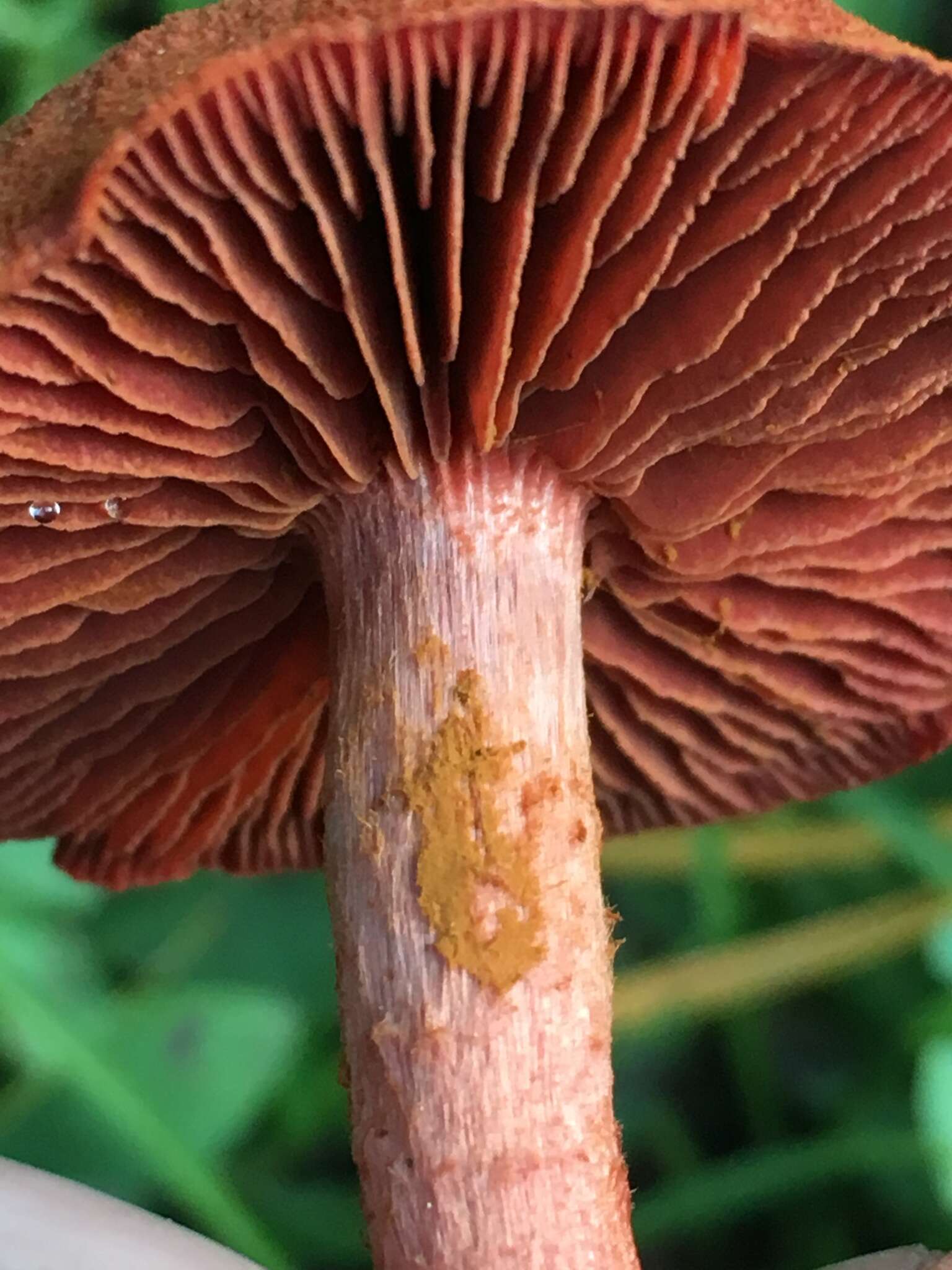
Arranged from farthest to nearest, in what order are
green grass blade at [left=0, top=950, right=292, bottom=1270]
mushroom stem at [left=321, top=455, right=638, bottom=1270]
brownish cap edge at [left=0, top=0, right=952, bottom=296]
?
green grass blade at [left=0, top=950, right=292, bottom=1270] < mushroom stem at [left=321, top=455, right=638, bottom=1270] < brownish cap edge at [left=0, top=0, right=952, bottom=296]

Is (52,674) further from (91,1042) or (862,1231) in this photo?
(862,1231)

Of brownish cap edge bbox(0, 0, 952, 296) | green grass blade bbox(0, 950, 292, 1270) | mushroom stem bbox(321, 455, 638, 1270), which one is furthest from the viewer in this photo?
green grass blade bbox(0, 950, 292, 1270)

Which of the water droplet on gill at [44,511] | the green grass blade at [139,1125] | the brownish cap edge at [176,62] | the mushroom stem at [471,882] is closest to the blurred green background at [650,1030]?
the green grass blade at [139,1125]

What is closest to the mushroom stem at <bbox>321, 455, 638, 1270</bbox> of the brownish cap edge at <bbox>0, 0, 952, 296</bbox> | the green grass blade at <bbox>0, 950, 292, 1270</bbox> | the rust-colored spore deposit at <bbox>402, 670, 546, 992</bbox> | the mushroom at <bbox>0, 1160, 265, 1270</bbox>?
the rust-colored spore deposit at <bbox>402, 670, 546, 992</bbox>

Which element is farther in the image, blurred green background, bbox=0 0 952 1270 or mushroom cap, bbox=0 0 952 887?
blurred green background, bbox=0 0 952 1270

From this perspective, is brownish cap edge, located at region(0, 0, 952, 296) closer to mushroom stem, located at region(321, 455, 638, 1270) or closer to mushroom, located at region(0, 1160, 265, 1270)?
mushroom stem, located at region(321, 455, 638, 1270)

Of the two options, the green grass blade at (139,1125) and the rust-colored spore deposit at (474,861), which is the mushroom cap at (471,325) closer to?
the rust-colored spore deposit at (474,861)

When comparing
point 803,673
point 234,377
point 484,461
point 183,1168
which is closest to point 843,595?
point 803,673
